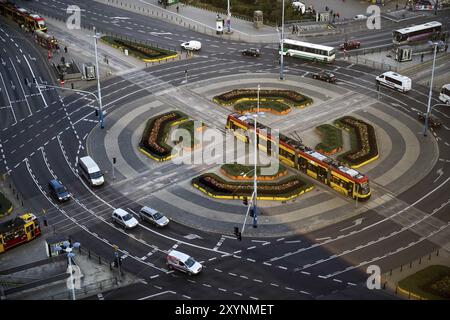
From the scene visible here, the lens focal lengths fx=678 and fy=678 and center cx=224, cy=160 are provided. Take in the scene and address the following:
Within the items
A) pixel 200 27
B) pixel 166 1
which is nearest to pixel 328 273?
pixel 200 27

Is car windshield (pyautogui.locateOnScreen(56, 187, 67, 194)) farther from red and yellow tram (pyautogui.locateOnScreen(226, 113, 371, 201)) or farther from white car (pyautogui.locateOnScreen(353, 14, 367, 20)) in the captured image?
white car (pyautogui.locateOnScreen(353, 14, 367, 20))

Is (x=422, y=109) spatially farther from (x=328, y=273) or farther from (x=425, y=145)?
(x=328, y=273)

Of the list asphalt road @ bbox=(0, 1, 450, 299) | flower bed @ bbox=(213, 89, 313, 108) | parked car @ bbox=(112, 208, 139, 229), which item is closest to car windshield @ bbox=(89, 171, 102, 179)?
asphalt road @ bbox=(0, 1, 450, 299)

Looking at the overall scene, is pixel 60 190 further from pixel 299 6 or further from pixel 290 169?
pixel 299 6

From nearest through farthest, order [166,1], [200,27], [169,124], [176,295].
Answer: [176,295]
[169,124]
[200,27]
[166,1]

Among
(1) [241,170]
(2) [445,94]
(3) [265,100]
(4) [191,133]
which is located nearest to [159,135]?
(4) [191,133]

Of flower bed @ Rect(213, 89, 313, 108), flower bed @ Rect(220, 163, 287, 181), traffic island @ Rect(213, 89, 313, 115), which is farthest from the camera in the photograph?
flower bed @ Rect(213, 89, 313, 108)

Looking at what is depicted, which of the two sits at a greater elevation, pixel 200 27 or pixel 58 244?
pixel 200 27
